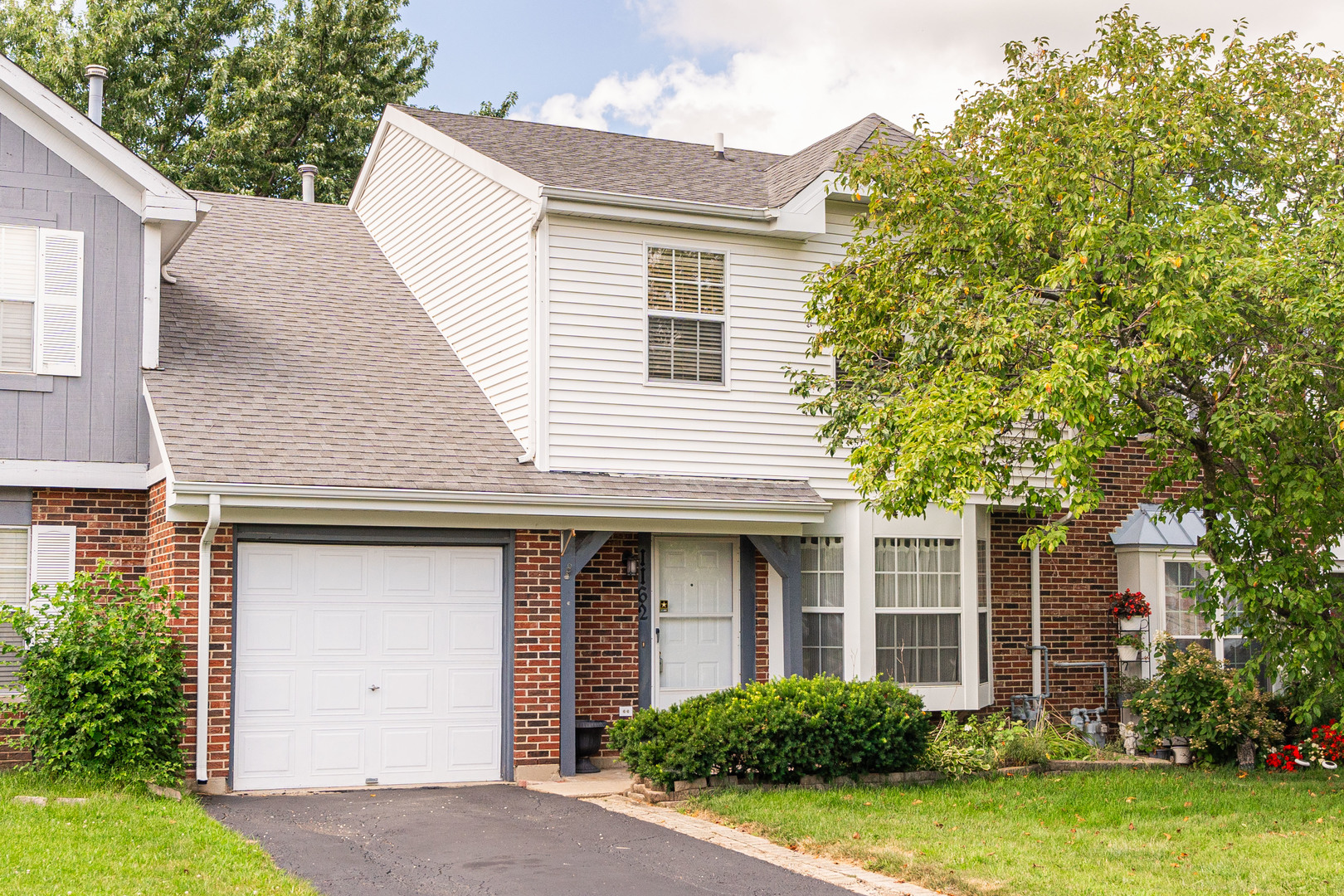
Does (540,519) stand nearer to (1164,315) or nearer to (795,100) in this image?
(1164,315)

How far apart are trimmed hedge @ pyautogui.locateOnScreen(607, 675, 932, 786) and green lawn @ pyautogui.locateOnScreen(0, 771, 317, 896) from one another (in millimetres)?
3416

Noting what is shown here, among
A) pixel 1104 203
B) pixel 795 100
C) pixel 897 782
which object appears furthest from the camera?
pixel 795 100

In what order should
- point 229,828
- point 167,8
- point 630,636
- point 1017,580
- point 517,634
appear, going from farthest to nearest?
point 167,8 → point 1017,580 → point 630,636 → point 517,634 → point 229,828

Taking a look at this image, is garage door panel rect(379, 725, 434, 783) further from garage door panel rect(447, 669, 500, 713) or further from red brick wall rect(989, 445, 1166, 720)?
red brick wall rect(989, 445, 1166, 720)

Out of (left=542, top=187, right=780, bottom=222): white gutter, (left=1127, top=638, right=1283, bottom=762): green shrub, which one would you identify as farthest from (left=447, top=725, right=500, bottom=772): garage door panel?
(left=1127, top=638, right=1283, bottom=762): green shrub

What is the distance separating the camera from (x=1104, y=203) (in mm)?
9906

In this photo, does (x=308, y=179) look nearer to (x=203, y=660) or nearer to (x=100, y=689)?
(x=203, y=660)

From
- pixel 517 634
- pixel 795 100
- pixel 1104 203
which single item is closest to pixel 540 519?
pixel 517 634

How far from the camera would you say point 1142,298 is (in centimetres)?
960

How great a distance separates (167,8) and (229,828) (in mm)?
21963

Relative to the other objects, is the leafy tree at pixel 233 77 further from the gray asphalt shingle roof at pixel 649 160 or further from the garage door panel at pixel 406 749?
the garage door panel at pixel 406 749

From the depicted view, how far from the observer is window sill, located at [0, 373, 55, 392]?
38.4 feet

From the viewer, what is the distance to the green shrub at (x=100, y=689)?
33.4ft

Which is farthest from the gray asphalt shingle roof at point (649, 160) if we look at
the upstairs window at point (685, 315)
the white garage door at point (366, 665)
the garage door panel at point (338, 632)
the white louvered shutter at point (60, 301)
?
the garage door panel at point (338, 632)
